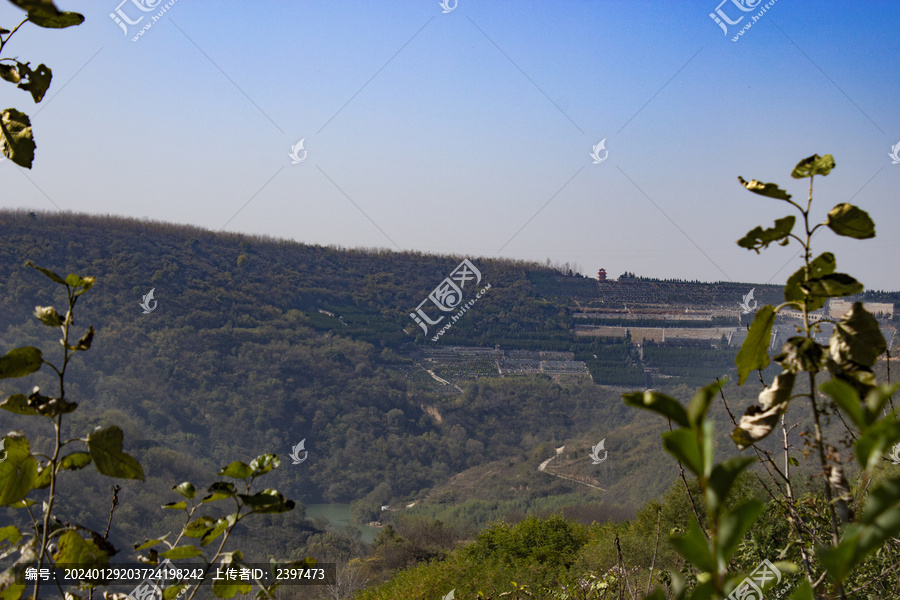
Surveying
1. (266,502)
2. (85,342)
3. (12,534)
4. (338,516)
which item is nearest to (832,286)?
(266,502)

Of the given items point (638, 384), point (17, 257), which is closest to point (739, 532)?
point (638, 384)

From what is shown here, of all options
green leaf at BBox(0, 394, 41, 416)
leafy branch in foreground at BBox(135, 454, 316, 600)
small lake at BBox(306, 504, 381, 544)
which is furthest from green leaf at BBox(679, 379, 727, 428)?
small lake at BBox(306, 504, 381, 544)

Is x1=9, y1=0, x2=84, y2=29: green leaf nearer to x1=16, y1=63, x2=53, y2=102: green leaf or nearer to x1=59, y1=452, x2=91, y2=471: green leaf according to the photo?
x1=16, y1=63, x2=53, y2=102: green leaf

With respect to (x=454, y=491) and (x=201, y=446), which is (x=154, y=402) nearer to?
(x=201, y=446)

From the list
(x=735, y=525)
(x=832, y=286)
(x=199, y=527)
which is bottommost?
Result: (x=199, y=527)

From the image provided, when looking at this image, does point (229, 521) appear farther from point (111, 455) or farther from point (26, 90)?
point (26, 90)

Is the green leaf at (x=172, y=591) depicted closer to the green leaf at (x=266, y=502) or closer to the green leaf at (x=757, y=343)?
the green leaf at (x=266, y=502)
